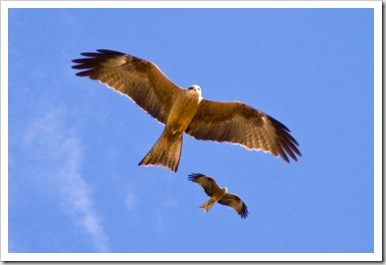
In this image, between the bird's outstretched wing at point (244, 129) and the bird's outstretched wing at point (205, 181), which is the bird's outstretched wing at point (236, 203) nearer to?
the bird's outstretched wing at point (205, 181)

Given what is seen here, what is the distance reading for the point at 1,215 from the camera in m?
9.52

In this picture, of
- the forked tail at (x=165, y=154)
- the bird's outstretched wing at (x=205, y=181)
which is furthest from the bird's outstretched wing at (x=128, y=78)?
the bird's outstretched wing at (x=205, y=181)

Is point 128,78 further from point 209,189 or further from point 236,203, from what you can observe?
point 236,203

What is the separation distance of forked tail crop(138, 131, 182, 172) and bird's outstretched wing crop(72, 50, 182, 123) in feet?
1.62

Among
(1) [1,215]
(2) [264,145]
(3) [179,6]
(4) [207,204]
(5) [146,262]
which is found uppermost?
(3) [179,6]

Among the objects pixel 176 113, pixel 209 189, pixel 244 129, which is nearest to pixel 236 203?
pixel 209 189

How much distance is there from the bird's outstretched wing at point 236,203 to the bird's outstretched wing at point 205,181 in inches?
19.0

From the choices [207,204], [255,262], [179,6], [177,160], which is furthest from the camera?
[207,204]

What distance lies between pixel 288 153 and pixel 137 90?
2823mm

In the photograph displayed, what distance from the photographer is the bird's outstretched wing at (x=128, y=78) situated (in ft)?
39.2

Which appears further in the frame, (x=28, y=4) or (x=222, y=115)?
(x=222, y=115)

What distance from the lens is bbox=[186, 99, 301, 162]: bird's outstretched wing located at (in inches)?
473

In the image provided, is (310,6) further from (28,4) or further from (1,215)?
(1,215)

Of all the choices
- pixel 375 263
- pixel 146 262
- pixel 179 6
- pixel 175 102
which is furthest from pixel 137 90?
pixel 375 263
